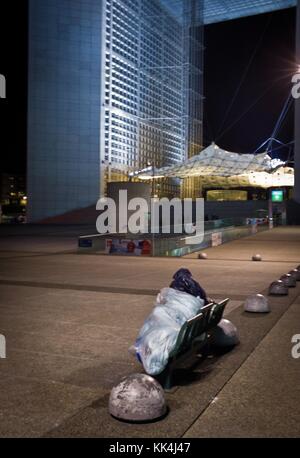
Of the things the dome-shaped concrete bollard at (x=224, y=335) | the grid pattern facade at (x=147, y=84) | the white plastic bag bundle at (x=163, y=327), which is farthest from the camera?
the grid pattern facade at (x=147, y=84)

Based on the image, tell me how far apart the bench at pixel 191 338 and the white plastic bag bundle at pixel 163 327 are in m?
0.09

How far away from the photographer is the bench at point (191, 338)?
500 centimetres

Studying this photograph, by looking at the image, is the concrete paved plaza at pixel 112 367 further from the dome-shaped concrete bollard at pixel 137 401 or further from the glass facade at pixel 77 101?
the glass facade at pixel 77 101

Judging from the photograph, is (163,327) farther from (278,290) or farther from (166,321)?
(278,290)

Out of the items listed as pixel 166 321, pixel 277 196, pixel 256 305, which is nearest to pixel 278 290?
pixel 256 305

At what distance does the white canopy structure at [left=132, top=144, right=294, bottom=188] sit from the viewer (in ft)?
192

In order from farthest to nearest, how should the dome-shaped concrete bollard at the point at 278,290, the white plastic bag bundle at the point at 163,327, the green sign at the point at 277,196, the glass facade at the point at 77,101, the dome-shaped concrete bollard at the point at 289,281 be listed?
1. the glass facade at the point at 77,101
2. the green sign at the point at 277,196
3. the dome-shaped concrete bollard at the point at 289,281
4. the dome-shaped concrete bollard at the point at 278,290
5. the white plastic bag bundle at the point at 163,327

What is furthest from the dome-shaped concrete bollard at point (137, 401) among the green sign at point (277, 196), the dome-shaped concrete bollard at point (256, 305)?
the green sign at point (277, 196)

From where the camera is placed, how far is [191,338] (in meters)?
5.38

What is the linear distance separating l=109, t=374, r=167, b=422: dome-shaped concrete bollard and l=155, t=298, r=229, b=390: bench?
74 cm
